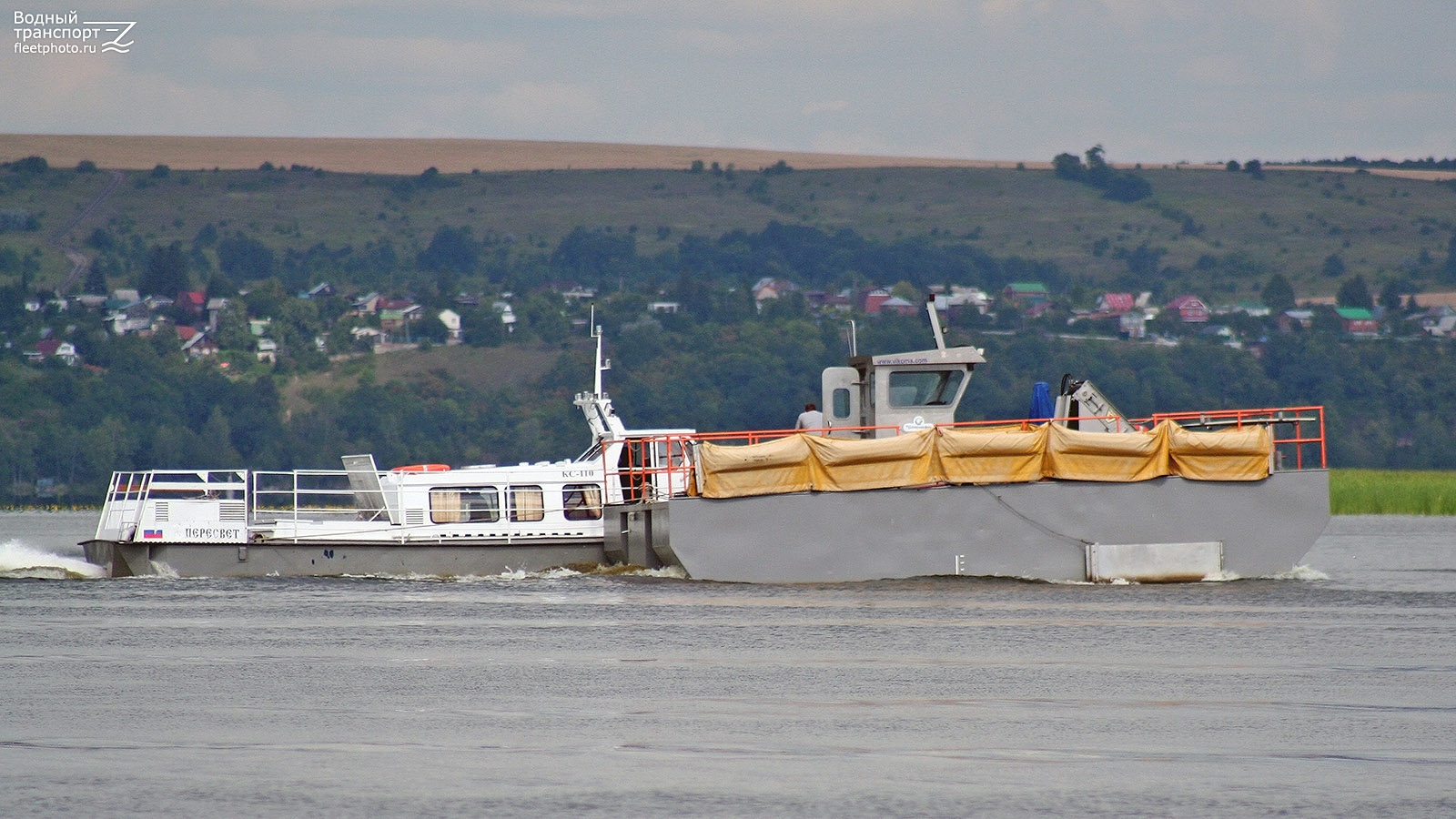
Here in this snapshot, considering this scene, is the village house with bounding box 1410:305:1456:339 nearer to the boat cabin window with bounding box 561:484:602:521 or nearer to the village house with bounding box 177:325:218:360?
the village house with bounding box 177:325:218:360

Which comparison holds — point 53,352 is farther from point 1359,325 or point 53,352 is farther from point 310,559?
point 310,559

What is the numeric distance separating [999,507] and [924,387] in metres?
4.06

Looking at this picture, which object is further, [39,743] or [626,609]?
[626,609]

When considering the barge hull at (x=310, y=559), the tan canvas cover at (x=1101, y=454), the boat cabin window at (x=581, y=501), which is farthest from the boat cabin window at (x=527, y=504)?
the tan canvas cover at (x=1101, y=454)

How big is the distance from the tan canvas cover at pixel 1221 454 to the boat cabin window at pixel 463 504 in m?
11.1

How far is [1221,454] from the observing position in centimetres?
2853

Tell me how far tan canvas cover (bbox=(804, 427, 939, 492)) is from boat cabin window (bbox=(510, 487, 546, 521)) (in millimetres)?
5584

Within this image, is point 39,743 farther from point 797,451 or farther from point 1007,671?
point 797,451

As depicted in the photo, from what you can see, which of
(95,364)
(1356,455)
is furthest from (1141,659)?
(95,364)

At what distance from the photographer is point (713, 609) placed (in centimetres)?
2673

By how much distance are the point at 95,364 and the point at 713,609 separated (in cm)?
16205

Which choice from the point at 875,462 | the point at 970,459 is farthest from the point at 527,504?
the point at 970,459

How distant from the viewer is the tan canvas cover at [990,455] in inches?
1107

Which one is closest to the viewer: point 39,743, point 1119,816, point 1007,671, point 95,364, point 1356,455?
point 1119,816
